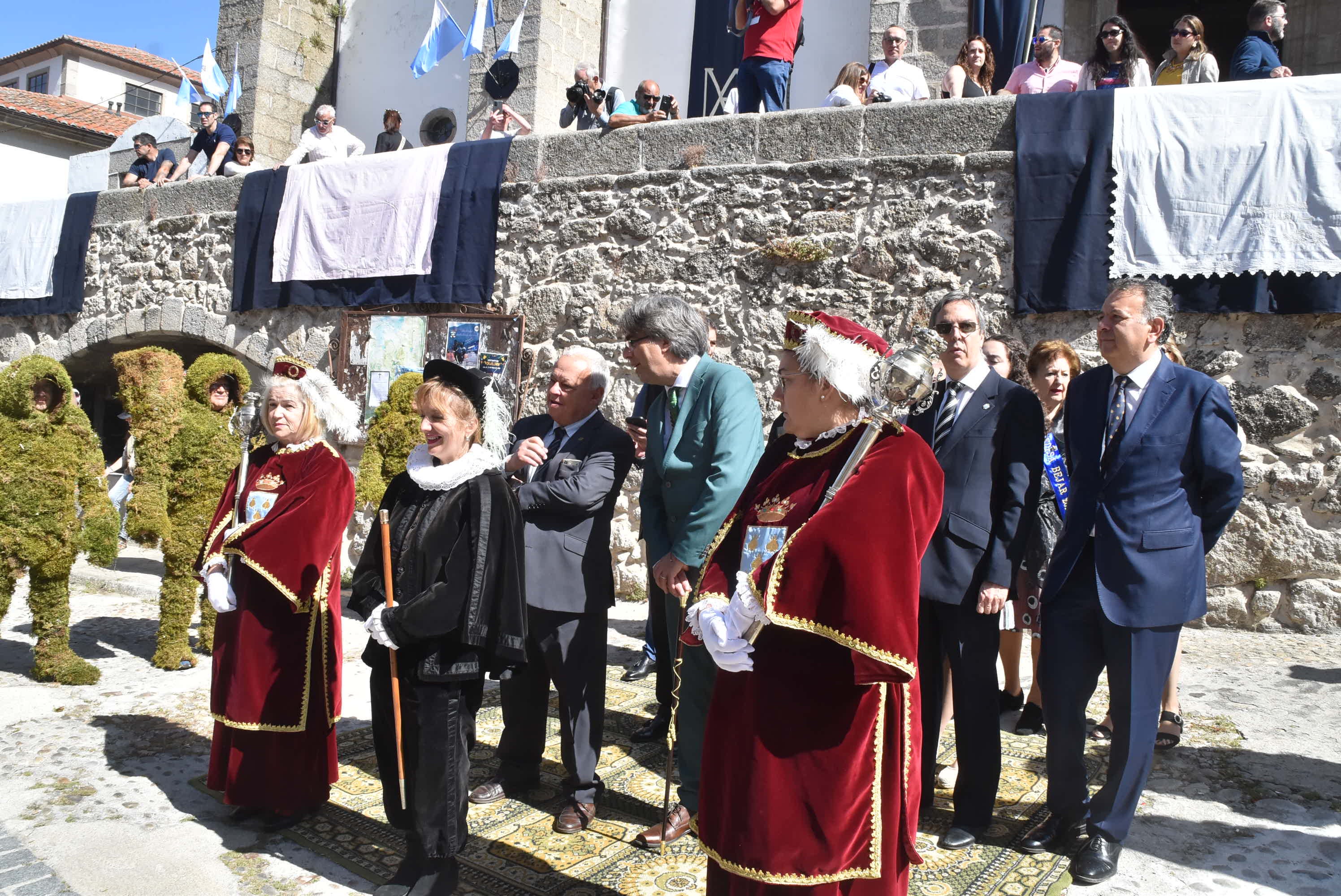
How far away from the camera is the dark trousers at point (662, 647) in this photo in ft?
14.4

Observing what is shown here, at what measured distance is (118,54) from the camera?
2983 cm

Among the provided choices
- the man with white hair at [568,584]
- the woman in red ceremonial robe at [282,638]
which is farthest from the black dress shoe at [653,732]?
the woman in red ceremonial robe at [282,638]

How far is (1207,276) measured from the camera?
19.5 feet

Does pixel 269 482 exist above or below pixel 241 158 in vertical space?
below

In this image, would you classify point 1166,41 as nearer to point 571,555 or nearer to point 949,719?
point 949,719

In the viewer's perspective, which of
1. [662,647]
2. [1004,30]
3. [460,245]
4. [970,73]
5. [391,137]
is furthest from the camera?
[391,137]

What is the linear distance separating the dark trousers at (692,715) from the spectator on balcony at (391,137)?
349 inches

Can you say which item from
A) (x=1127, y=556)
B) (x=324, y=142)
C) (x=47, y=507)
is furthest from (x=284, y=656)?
(x=324, y=142)

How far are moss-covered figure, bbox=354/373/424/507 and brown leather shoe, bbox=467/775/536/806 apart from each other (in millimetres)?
3077

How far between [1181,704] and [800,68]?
7.20m

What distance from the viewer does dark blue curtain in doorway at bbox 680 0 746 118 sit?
10.2 meters

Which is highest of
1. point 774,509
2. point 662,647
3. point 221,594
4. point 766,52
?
point 766,52

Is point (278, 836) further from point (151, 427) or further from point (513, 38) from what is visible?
point (513, 38)

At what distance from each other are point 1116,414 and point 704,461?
1.40 metres
